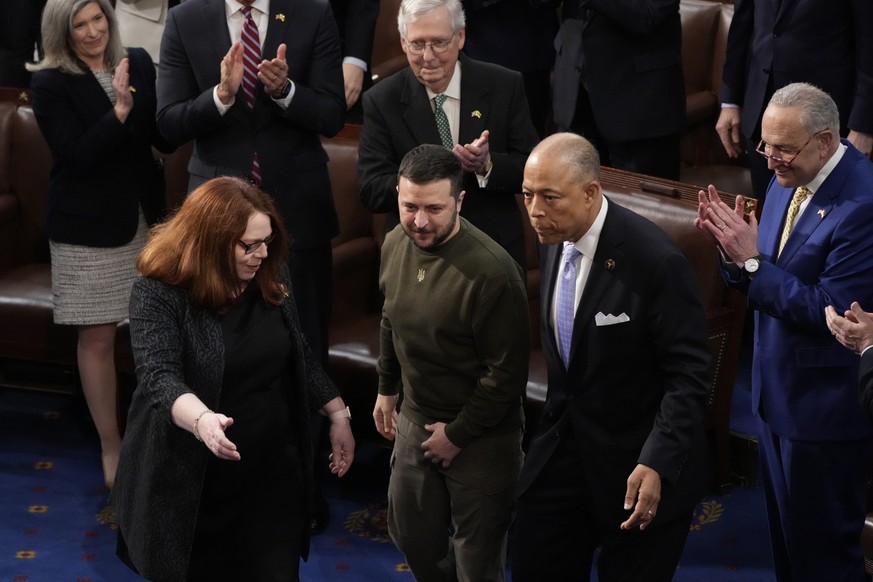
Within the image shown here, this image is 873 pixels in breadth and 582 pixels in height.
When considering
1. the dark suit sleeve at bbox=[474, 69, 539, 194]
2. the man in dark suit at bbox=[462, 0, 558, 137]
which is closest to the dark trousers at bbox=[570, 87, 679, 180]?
the man in dark suit at bbox=[462, 0, 558, 137]

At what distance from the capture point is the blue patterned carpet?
428 centimetres

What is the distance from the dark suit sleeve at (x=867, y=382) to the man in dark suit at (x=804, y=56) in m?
1.42

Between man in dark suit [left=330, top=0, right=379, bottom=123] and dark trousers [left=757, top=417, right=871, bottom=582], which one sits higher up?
man in dark suit [left=330, top=0, right=379, bottom=123]

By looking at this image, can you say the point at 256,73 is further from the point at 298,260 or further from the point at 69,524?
the point at 69,524

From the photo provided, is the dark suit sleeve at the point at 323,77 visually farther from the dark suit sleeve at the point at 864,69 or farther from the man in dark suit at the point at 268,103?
the dark suit sleeve at the point at 864,69

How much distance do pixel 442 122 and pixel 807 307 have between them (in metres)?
1.19

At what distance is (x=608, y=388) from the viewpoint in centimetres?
314

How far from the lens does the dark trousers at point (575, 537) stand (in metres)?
3.19

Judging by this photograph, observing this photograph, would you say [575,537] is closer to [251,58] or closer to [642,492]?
[642,492]

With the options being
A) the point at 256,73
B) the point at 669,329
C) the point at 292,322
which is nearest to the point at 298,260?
the point at 256,73

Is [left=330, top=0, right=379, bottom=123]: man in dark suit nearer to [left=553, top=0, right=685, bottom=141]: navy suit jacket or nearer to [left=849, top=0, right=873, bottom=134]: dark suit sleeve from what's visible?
[left=553, top=0, right=685, bottom=141]: navy suit jacket

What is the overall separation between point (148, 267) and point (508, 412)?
3.17ft

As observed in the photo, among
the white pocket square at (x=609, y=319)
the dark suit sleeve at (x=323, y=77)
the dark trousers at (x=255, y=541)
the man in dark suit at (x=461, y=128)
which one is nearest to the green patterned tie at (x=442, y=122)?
the man in dark suit at (x=461, y=128)

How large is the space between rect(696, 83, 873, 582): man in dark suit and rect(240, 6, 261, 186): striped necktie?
4.64 ft
